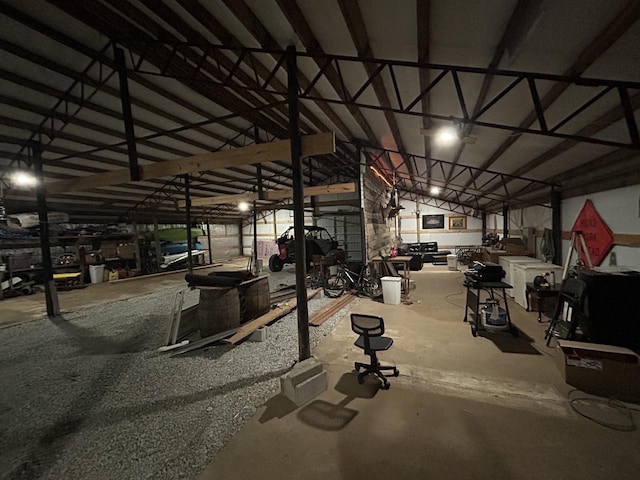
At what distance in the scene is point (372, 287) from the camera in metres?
6.63

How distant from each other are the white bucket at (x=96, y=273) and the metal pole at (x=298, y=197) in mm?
10054

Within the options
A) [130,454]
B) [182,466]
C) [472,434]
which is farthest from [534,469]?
[130,454]

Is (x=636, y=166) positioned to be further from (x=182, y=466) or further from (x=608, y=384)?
(x=182, y=466)

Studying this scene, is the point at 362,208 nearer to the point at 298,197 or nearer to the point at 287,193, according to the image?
the point at 287,193

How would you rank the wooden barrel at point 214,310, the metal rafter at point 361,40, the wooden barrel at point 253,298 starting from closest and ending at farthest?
the metal rafter at point 361,40
the wooden barrel at point 214,310
the wooden barrel at point 253,298

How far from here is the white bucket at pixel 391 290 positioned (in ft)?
18.4

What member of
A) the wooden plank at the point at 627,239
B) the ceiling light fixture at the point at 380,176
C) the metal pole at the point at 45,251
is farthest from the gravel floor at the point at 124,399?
the ceiling light fixture at the point at 380,176

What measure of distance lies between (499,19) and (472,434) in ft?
11.6

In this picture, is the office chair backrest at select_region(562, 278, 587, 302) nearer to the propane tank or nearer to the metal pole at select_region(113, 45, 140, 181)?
the propane tank

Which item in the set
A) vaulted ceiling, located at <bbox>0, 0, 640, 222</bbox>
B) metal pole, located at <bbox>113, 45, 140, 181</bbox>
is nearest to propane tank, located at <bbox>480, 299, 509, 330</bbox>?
vaulted ceiling, located at <bbox>0, 0, 640, 222</bbox>

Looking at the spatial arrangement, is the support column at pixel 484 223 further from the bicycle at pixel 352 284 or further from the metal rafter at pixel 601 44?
the metal rafter at pixel 601 44

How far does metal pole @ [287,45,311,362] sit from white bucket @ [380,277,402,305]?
10.5ft

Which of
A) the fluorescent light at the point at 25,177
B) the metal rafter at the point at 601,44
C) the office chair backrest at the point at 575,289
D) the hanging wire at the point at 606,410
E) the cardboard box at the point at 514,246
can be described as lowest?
the hanging wire at the point at 606,410

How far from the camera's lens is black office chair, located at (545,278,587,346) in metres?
2.98
